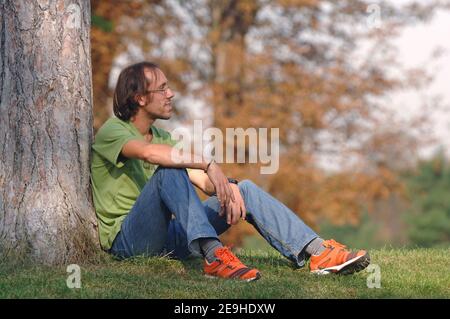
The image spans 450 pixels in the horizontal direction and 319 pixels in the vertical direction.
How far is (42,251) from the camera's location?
429 centimetres

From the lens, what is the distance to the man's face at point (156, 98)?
458 centimetres

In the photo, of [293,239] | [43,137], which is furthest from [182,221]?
[43,137]

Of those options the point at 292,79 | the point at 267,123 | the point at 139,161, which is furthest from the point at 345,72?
the point at 139,161

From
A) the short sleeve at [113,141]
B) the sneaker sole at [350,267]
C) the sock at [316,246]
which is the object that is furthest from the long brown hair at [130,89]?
the sneaker sole at [350,267]

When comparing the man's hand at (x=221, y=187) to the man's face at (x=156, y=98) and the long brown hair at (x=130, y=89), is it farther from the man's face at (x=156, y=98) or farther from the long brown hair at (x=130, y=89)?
the long brown hair at (x=130, y=89)

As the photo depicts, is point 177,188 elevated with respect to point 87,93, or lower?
lower

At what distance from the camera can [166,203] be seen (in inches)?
162

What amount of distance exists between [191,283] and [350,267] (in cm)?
89

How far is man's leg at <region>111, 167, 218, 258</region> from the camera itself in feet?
13.3
